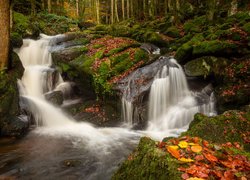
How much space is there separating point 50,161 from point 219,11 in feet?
53.5

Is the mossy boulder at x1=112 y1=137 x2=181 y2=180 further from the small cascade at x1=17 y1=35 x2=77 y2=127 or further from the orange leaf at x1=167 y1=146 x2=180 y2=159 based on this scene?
the small cascade at x1=17 y1=35 x2=77 y2=127

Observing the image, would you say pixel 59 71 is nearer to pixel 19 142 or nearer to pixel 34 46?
pixel 34 46

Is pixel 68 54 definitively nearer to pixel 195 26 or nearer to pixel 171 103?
pixel 171 103

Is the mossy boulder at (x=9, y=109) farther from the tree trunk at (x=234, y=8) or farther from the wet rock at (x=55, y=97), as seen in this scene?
the tree trunk at (x=234, y=8)

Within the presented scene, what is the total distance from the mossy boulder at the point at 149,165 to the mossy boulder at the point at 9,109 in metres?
5.84

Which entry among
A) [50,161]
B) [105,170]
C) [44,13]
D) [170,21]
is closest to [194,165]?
[105,170]

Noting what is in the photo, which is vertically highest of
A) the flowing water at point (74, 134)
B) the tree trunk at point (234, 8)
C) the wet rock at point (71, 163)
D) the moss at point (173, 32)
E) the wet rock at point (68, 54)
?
the tree trunk at point (234, 8)

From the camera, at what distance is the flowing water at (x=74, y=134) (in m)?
5.91

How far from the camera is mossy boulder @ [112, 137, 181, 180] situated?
2.57 meters

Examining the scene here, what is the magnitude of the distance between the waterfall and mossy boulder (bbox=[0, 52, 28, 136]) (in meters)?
5.05

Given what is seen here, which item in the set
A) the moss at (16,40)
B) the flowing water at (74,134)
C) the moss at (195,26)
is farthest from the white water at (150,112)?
the moss at (195,26)

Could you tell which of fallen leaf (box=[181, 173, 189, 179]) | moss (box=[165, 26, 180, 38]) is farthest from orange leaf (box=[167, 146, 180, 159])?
moss (box=[165, 26, 180, 38])

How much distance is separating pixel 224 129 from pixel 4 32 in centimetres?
→ 812

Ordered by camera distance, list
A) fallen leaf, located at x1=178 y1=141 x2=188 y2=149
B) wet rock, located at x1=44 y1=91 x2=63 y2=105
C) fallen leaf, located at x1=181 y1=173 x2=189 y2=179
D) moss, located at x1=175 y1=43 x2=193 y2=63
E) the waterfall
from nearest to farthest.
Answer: fallen leaf, located at x1=181 y1=173 x2=189 y2=179, fallen leaf, located at x1=178 y1=141 x2=188 y2=149, the waterfall, moss, located at x1=175 y1=43 x2=193 y2=63, wet rock, located at x1=44 y1=91 x2=63 y2=105
